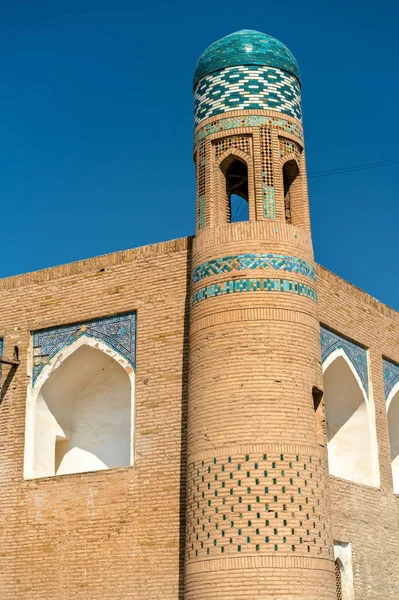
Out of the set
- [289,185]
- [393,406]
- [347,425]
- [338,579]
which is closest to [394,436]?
[393,406]

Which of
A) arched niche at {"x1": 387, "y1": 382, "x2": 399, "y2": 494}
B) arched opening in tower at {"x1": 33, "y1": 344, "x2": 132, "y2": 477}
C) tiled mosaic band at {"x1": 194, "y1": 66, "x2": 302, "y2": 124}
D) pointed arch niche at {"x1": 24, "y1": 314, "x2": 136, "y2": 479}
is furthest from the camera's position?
arched niche at {"x1": 387, "y1": 382, "x2": 399, "y2": 494}

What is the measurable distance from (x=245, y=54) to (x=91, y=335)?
379cm

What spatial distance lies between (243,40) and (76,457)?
5.50 m

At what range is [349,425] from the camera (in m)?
13.0

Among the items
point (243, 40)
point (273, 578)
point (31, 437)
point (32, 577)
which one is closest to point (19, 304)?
point (31, 437)

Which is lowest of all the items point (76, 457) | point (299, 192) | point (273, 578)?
point (273, 578)

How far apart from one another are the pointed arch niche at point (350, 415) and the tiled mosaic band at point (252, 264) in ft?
6.29

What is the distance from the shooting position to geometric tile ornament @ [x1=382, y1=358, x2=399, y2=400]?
13.6 metres

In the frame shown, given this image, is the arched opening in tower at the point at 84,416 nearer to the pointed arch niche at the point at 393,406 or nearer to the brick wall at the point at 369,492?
the brick wall at the point at 369,492

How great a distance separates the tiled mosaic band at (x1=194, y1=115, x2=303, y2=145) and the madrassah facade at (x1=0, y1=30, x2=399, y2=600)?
19 mm

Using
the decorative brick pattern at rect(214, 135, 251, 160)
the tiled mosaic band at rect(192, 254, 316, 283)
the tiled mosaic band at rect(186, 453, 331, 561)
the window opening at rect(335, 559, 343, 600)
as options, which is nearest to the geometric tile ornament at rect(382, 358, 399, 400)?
the window opening at rect(335, 559, 343, 600)

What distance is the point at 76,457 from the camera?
41.2ft

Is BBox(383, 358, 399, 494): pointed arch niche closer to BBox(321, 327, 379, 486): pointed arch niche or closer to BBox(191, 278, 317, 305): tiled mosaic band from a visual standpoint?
BBox(321, 327, 379, 486): pointed arch niche

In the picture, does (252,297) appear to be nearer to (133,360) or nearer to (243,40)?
(133,360)
